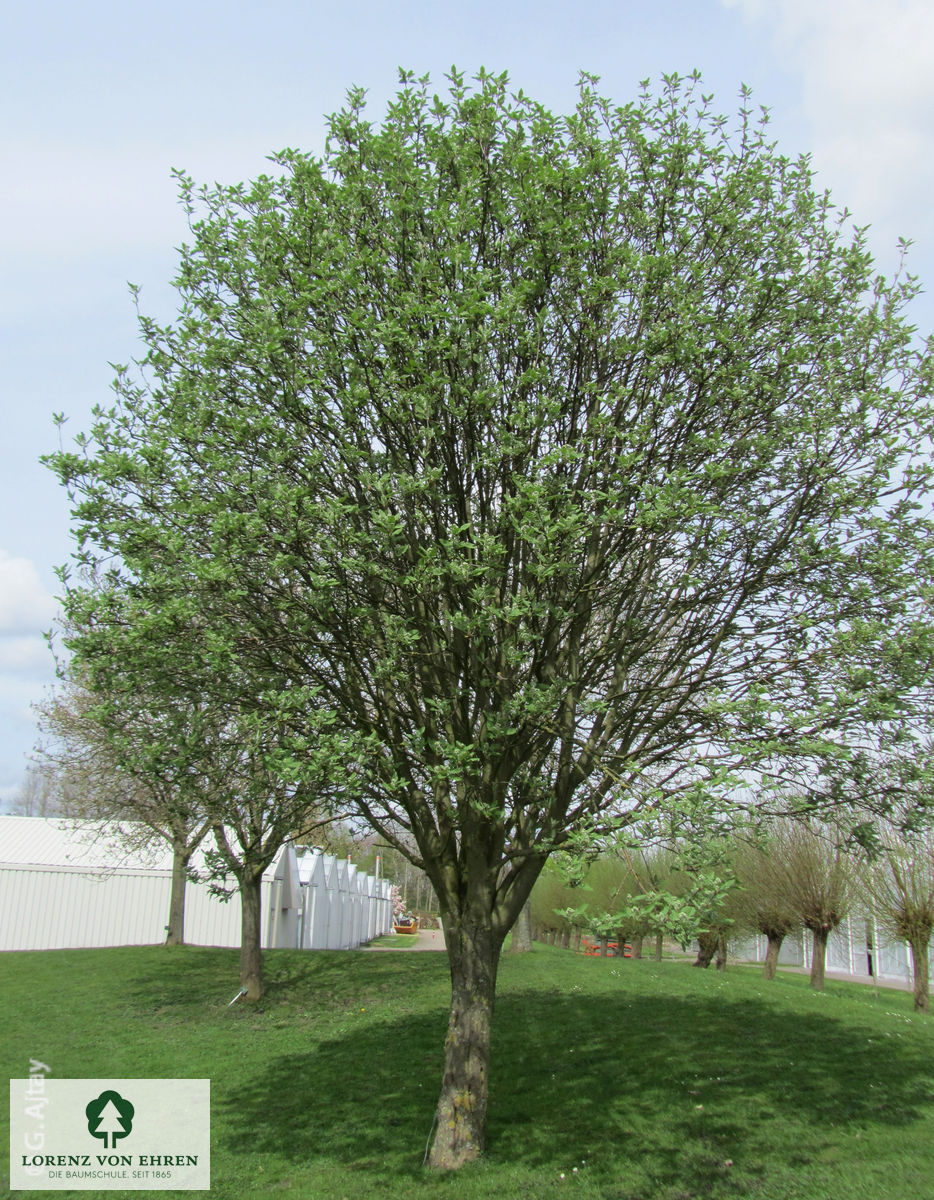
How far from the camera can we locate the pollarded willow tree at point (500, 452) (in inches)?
300

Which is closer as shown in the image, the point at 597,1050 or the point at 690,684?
the point at 690,684

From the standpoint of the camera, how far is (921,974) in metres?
21.7

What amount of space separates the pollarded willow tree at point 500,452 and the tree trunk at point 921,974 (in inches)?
657

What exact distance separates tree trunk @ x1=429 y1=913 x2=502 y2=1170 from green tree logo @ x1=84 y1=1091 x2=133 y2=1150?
3699 mm

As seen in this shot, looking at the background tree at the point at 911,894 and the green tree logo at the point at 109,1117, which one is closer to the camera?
the green tree logo at the point at 109,1117

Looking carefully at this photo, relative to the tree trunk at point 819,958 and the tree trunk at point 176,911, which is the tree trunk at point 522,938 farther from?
the tree trunk at point 176,911

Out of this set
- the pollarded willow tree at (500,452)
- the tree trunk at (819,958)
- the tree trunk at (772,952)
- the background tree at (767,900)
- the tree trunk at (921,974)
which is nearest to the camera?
the pollarded willow tree at (500,452)

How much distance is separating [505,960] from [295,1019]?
8.67 meters

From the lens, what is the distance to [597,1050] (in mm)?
13164

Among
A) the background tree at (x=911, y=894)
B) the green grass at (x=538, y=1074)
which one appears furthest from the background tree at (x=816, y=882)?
the green grass at (x=538, y=1074)

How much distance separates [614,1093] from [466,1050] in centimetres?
363

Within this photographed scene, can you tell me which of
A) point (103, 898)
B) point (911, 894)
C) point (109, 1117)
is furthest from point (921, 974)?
point (103, 898)

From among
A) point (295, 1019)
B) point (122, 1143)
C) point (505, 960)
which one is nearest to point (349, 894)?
point (505, 960)

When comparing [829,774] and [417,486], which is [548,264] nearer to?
[417,486]
